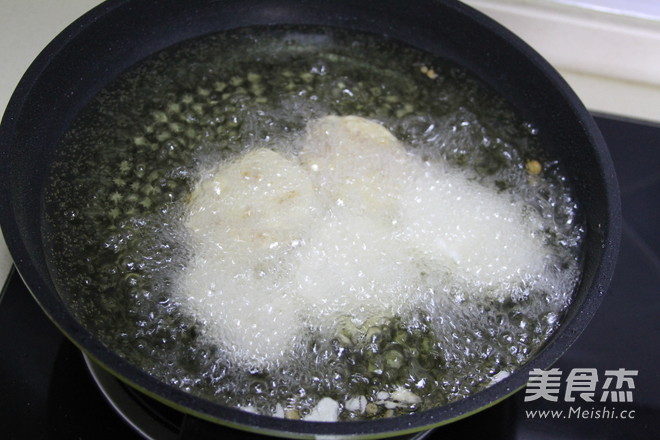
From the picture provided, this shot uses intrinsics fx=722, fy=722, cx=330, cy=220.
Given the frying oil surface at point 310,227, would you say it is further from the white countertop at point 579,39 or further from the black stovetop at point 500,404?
the white countertop at point 579,39

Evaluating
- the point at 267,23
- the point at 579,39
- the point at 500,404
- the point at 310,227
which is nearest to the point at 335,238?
the point at 310,227

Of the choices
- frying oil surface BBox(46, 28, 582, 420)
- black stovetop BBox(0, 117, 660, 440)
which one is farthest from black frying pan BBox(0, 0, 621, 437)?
black stovetop BBox(0, 117, 660, 440)

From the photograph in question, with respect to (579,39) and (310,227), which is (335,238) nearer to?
(310,227)

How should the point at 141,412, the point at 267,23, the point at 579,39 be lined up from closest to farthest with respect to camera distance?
the point at 141,412 < the point at 267,23 < the point at 579,39

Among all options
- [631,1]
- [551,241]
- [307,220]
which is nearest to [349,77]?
[307,220]

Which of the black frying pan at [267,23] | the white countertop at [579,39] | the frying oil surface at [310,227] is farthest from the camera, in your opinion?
the white countertop at [579,39]

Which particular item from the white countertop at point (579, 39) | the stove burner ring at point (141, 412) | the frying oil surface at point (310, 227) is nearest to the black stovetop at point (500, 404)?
the stove burner ring at point (141, 412)
